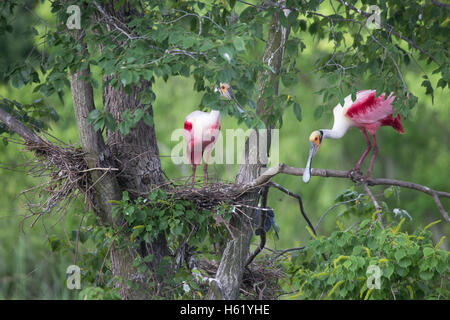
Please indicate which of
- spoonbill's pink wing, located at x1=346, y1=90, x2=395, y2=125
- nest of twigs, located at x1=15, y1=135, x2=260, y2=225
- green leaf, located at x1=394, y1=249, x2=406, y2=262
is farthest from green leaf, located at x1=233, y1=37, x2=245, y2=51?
spoonbill's pink wing, located at x1=346, y1=90, x2=395, y2=125

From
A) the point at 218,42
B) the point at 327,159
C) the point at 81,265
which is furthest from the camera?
the point at 327,159

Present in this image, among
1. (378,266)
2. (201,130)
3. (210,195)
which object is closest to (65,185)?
(210,195)

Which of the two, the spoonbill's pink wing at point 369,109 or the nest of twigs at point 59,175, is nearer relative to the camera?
the nest of twigs at point 59,175

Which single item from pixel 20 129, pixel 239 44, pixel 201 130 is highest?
pixel 239 44

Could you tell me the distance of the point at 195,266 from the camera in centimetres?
437

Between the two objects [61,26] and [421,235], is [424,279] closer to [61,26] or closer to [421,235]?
[421,235]

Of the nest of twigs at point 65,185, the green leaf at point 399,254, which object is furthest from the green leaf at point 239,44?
the green leaf at point 399,254

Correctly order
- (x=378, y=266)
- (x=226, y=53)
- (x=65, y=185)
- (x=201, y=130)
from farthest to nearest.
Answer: (x=201, y=130), (x=65, y=185), (x=378, y=266), (x=226, y=53)

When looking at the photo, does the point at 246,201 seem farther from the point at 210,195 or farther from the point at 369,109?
the point at 369,109

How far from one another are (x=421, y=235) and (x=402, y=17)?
64.9 inches

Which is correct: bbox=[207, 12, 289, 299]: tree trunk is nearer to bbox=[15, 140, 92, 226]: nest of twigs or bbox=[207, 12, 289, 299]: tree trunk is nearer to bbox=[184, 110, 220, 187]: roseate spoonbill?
bbox=[184, 110, 220, 187]: roseate spoonbill

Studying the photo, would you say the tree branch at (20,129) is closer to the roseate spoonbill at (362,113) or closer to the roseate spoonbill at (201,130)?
the roseate spoonbill at (201,130)

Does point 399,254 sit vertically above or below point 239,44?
below
